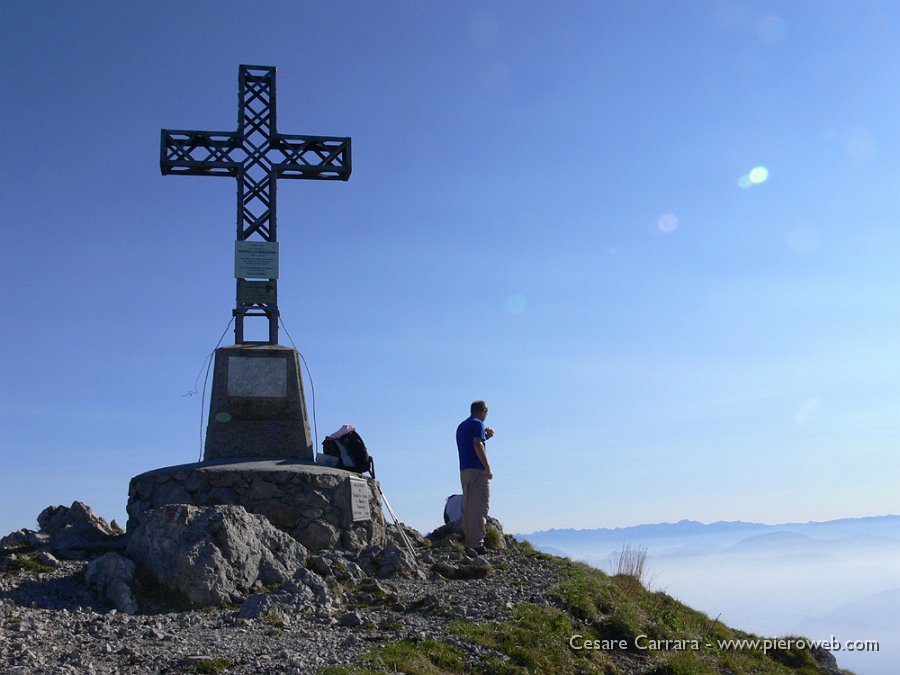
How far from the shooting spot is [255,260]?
43.8 ft

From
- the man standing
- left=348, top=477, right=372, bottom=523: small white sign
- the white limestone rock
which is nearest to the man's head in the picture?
the man standing

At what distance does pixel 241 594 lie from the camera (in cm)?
826

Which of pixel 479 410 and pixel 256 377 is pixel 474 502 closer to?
pixel 479 410

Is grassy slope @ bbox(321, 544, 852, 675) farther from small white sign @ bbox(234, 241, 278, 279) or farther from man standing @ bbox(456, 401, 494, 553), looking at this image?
small white sign @ bbox(234, 241, 278, 279)

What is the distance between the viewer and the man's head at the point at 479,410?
38.1 ft

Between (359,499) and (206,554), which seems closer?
(206,554)

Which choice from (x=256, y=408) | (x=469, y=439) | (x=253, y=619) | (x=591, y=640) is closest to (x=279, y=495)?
(x=256, y=408)

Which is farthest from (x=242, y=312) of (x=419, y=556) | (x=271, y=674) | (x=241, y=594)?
(x=271, y=674)

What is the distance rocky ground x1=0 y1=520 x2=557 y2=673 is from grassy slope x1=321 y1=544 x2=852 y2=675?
0.23 m

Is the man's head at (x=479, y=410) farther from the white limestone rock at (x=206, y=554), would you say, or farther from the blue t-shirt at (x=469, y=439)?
the white limestone rock at (x=206, y=554)

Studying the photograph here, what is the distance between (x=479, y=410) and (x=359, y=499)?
1.98m

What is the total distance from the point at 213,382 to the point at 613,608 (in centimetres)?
653

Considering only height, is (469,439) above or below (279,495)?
above

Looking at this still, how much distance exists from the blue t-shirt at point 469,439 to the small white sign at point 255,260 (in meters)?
4.02
